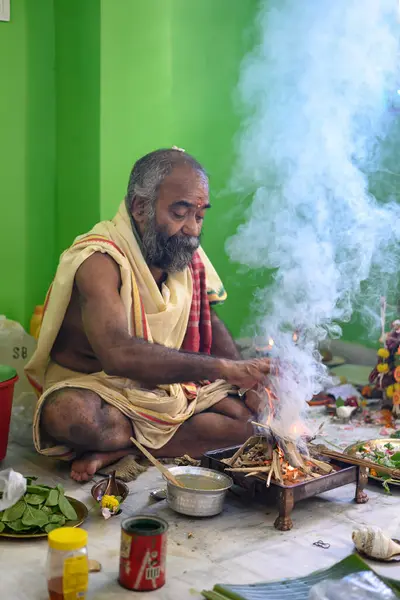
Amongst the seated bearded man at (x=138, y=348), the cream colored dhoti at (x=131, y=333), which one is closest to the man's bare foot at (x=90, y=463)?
the seated bearded man at (x=138, y=348)

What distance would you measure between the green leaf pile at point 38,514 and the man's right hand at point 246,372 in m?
1.01

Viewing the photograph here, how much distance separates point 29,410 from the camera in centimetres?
495

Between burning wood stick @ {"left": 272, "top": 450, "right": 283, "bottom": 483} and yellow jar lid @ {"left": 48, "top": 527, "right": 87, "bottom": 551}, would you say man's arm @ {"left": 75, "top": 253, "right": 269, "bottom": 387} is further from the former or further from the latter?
yellow jar lid @ {"left": 48, "top": 527, "right": 87, "bottom": 551}

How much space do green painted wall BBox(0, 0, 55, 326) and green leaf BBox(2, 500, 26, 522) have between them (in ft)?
8.56

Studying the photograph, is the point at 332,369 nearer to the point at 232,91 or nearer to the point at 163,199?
the point at 232,91

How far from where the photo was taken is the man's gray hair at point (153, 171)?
4.09 meters

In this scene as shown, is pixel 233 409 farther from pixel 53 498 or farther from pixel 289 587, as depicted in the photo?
pixel 289 587

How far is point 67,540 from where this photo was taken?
238 cm

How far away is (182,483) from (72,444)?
754mm

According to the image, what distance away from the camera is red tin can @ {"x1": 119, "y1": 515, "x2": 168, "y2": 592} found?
8.27ft

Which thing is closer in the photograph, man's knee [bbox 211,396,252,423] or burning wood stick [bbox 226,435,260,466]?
burning wood stick [bbox 226,435,260,466]

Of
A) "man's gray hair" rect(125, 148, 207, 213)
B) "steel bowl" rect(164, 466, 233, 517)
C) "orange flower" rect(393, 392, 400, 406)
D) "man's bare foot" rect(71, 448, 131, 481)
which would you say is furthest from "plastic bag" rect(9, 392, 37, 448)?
"orange flower" rect(393, 392, 400, 406)

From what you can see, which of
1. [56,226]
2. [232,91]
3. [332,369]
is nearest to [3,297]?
[56,226]

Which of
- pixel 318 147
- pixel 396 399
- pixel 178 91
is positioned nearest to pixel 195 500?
pixel 396 399
